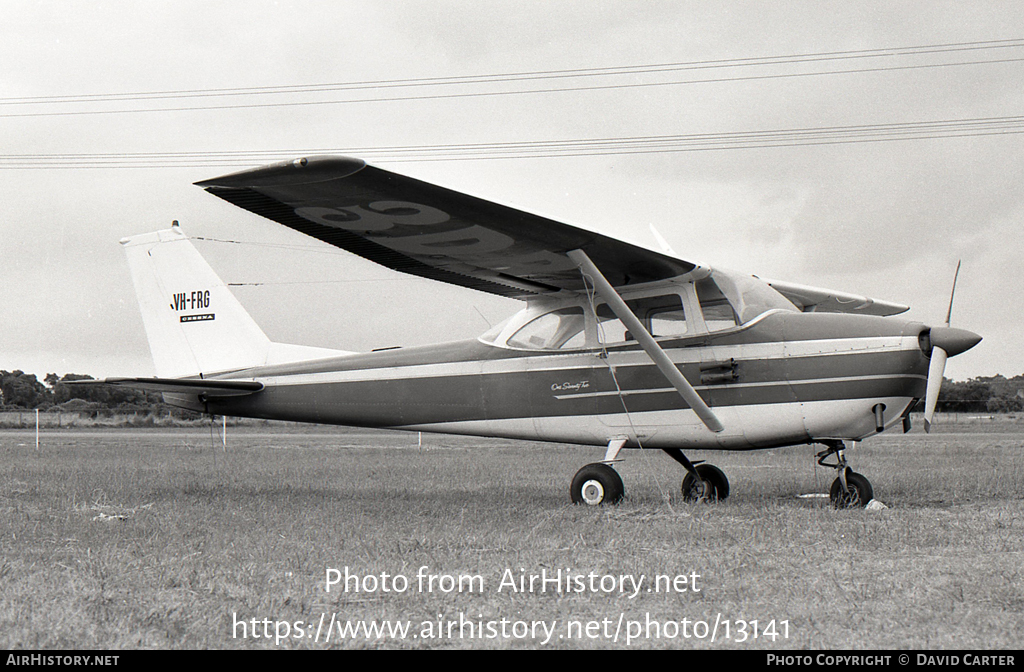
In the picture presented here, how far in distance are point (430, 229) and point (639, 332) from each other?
2.23m

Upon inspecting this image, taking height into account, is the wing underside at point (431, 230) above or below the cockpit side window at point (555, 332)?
above

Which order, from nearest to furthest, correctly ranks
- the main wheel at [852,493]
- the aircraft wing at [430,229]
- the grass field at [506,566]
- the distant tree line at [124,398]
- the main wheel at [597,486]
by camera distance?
the grass field at [506,566], the aircraft wing at [430,229], the main wheel at [852,493], the main wheel at [597,486], the distant tree line at [124,398]

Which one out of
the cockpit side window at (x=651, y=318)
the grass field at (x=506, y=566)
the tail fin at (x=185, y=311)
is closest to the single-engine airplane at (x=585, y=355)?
the cockpit side window at (x=651, y=318)

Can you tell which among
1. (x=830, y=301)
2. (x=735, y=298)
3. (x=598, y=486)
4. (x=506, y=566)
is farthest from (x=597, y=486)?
(x=830, y=301)

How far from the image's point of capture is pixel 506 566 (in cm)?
536

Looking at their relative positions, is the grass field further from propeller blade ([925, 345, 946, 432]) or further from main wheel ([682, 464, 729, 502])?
propeller blade ([925, 345, 946, 432])

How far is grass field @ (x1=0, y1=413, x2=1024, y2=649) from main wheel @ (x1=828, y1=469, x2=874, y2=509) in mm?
272

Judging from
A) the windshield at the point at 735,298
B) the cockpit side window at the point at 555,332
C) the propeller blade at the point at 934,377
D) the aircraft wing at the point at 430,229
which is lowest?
the propeller blade at the point at 934,377

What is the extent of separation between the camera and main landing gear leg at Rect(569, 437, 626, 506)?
28.8 ft

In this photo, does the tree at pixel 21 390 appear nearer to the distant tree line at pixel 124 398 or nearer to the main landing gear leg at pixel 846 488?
the distant tree line at pixel 124 398

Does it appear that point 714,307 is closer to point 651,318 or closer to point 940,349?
point 651,318

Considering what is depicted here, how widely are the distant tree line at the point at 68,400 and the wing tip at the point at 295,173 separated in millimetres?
51424

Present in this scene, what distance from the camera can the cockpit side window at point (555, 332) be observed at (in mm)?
9625
